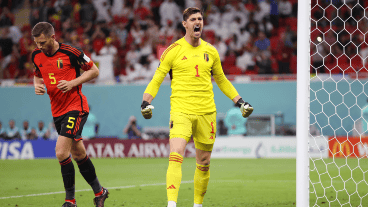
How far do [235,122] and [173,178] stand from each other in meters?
10.1

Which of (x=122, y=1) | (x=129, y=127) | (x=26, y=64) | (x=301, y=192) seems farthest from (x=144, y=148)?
(x=301, y=192)

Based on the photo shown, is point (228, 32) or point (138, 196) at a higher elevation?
point (228, 32)

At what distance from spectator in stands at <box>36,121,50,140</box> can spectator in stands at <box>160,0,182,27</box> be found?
5.83 metres

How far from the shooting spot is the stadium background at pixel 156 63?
14.3 meters

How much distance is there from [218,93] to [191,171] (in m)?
5.30

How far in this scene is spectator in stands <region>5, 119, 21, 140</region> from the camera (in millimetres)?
15195

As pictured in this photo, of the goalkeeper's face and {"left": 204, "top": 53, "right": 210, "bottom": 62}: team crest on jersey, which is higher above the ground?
the goalkeeper's face

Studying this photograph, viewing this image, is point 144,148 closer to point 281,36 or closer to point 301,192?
point 281,36

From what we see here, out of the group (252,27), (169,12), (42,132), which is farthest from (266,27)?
(42,132)

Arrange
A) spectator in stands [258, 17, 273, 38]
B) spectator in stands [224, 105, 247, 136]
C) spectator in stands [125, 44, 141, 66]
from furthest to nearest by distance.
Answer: spectator in stands [258, 17, 273, 38] < spectator in stands [125, 44, 141, 66] < spectator in stands [224, 105, 247, 136]

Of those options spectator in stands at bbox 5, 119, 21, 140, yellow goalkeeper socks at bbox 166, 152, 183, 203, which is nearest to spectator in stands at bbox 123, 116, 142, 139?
spectator in stands at bbox 5, 119, 21, 140

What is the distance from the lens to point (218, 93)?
15.6 meters

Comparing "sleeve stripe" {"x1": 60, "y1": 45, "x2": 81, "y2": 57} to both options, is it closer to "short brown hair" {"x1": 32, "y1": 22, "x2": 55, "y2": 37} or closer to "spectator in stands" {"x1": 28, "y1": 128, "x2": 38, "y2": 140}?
"short brown hair" {"x1": 32, "y1": 22, "x2": 55, "y2": 37}

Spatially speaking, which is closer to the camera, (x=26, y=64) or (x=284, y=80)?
(x=284, y=80)
